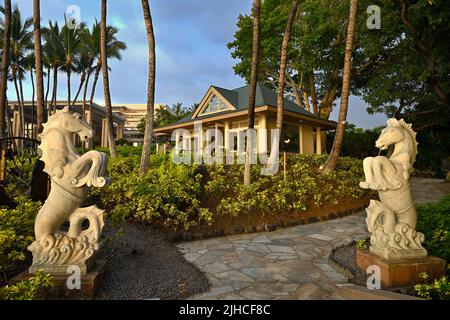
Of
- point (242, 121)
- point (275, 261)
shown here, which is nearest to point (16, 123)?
point (242, 121)

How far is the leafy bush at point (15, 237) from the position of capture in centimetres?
300

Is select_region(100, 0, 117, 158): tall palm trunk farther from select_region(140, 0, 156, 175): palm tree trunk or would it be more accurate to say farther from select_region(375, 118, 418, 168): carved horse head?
select_region(375, 118, 418, 168): carved horse head

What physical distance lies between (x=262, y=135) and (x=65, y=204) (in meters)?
12.8

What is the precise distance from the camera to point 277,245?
203 inches

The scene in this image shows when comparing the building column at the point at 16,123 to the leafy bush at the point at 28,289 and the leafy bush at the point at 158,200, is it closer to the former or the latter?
the leafy bush at the point at 158,200

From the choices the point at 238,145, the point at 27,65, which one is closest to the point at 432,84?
the point at 238,145

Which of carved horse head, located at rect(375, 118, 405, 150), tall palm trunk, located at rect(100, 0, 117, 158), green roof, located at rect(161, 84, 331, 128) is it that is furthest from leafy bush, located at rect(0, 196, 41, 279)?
green roof, located at rect(161, 84, 331, 128)

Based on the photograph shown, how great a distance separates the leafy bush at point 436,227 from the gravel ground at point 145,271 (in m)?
3.42

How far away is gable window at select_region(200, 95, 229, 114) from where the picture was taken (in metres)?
18.3

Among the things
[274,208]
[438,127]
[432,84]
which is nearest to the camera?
[274,208]

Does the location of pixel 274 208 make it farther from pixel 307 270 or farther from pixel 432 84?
pixel 432 84

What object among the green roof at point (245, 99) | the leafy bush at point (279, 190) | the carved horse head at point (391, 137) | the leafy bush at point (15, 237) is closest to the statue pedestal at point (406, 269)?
the carved horse head at point (391, 137)

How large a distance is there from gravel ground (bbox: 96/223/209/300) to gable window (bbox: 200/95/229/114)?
14.1m
